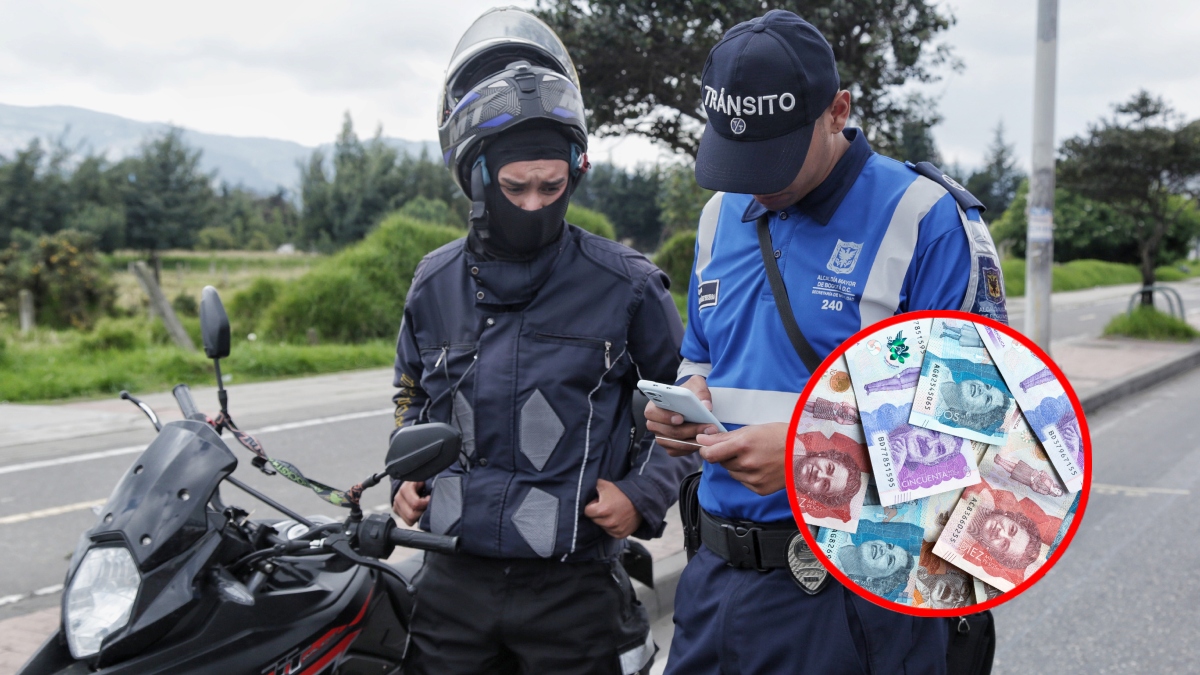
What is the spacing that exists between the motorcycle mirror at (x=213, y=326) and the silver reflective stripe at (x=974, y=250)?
1.49 metres

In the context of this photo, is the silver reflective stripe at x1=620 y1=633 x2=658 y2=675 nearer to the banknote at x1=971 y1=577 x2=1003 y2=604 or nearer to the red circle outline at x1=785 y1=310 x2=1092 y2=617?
the red circle outline at x1=785 y1=310 x2=1092 y2=617

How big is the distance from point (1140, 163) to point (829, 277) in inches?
631

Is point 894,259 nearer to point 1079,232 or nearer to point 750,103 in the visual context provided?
point 750,103

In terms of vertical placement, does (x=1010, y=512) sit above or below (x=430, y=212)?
below

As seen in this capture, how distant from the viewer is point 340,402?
33.7ft

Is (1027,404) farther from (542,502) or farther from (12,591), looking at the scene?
(12,591)

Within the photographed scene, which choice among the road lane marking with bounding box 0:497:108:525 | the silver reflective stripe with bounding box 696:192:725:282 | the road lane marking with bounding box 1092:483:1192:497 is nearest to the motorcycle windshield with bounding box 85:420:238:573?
the silver reflective stripe with bounding box 696:192:725:282

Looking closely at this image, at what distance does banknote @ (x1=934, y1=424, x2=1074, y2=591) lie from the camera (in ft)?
4.83

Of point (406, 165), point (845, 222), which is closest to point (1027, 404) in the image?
point (845, 222)

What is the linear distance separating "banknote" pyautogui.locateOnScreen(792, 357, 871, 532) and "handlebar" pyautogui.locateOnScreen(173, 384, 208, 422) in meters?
1.23

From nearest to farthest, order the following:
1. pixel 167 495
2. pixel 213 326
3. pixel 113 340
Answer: pixel 167 495 < pixel 213 326 < pixel 113 340

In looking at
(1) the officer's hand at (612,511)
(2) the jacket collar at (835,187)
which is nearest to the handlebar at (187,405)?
(1) the officer's hand at (612,511)

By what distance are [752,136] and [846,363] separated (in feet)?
1.44

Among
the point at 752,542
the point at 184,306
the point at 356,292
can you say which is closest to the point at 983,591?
the point at 752,542
